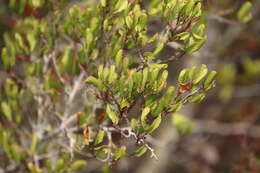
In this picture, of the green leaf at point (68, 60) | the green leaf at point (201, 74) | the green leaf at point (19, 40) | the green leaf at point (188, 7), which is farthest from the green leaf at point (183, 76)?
the green leaf at point (19, 40)

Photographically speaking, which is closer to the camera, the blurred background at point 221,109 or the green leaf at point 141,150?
the green leaf at point 141,150

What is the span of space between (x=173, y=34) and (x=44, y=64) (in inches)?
31.8

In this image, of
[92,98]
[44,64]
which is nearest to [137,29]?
[92,98]

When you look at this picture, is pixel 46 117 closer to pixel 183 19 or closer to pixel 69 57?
Result: pixel 69 57

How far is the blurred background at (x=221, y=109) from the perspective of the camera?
3.72 m

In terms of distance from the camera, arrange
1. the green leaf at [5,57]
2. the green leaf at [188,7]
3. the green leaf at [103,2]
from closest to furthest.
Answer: the green leaf at [188,7] → the green leaf at [103,2] → the green leaf at [5,57]

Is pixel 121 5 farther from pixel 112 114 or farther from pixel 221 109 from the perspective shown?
pixel 221 109

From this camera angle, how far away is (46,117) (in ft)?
7.20

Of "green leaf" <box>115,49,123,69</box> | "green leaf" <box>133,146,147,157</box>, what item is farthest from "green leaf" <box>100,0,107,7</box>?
"green leaf" <box>133,146,147,157</box>

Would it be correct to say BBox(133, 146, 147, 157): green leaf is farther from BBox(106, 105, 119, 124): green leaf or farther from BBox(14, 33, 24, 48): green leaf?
BBox(14, 33, 24, 48): green leaf

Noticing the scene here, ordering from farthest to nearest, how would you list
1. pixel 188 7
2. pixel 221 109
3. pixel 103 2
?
pixel 221 109
pixel 103 2
pixel 188 7

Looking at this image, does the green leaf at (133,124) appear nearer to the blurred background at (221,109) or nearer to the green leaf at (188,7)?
the green leaf at (188,7)

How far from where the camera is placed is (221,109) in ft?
14.9

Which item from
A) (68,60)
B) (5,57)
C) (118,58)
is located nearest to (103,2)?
(118,58)
